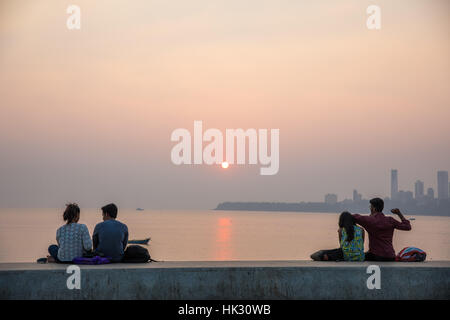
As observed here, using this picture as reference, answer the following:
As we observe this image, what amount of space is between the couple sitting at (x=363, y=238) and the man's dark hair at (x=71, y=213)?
3.40 metres

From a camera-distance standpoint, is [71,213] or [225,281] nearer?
[225,281]

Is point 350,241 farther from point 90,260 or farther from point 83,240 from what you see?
point 83,240

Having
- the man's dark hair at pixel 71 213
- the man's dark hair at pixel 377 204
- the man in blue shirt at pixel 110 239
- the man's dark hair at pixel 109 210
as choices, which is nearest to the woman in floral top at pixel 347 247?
the man's dark hair at pixel 377 204

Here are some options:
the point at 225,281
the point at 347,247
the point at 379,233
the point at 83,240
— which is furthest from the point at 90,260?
the point at 379,233

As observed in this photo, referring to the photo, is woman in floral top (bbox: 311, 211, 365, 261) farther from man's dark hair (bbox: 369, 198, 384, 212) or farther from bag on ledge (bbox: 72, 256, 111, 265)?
bag on ledge (bbox: 72, 256, 111, 265)

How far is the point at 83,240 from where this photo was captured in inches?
312

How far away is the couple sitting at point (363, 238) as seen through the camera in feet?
27.7

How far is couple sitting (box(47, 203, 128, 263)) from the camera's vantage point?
788 cm

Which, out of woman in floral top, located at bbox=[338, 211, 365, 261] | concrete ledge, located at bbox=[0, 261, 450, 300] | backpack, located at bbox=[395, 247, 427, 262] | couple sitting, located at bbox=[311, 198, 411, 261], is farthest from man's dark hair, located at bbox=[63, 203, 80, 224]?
backpack, located at bbox=[395, 247, 427, 262]

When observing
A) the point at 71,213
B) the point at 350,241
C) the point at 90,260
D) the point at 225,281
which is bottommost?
the point at 225,281

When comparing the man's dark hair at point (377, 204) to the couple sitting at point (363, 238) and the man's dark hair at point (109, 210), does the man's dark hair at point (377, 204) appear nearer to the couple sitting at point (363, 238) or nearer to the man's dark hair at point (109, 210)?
the couple sitting at point (363, 238)

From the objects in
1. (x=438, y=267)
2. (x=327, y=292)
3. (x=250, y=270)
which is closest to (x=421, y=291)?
(x=438, y=267)

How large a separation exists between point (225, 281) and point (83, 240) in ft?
6.77

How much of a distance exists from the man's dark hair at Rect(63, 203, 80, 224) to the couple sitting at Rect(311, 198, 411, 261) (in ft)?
11.1
